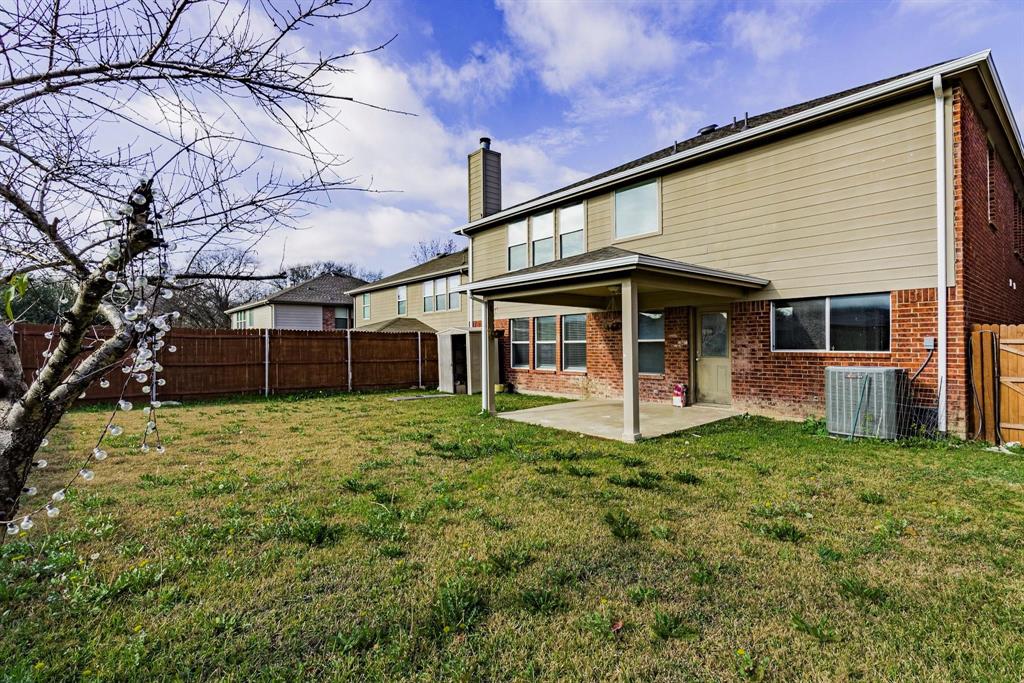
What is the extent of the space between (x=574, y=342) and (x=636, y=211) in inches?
137

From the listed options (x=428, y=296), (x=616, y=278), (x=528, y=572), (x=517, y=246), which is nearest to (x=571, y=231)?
(x=517, y=246)

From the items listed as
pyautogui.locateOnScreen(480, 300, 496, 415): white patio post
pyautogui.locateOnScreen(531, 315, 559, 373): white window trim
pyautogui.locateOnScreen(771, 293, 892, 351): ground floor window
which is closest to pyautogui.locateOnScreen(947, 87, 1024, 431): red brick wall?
pyautogui.locateOnScreen(771, 293, 892, 351): ground floor window

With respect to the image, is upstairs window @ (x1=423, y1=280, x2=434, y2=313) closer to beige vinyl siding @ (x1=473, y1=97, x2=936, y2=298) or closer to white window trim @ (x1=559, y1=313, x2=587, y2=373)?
white window trim @ (x1=559, y1=313, x2=587, y2=373)

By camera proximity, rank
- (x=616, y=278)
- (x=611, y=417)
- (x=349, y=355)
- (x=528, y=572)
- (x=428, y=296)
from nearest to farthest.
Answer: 1. (x=528, y=572)
2. (x=616, y=278)
3. (x=611, y=417)
4. (x=349, y=355)
5. (x=428, y=296)

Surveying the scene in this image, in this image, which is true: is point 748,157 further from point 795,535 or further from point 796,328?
point 795,535

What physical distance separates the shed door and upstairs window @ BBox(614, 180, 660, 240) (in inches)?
87.0

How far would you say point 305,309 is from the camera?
2627 cm

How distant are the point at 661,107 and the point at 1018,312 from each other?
890cm

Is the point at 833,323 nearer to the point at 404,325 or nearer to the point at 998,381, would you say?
the point at 998,381

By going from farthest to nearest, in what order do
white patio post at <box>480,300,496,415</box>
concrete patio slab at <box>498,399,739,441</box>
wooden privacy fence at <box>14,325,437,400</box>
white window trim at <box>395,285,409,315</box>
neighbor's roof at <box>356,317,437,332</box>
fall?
white window trim at <box>395,285,409,315</box>
neighbor's roof at <box>356,317,437,332</box>
wooden privacy fence at <box>14,325,437,400</box>
white patio post at <box>480,300,496,415</box>
concrete patio slab at <box>498,399,739,441</box>

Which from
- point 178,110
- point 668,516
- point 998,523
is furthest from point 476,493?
point 998,523

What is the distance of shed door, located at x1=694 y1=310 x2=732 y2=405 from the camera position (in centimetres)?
958

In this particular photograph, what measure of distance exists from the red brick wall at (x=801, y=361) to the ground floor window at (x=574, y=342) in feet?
12.3

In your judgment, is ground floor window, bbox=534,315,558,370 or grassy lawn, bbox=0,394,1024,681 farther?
ground floor window, bbox=534,315,558,370
